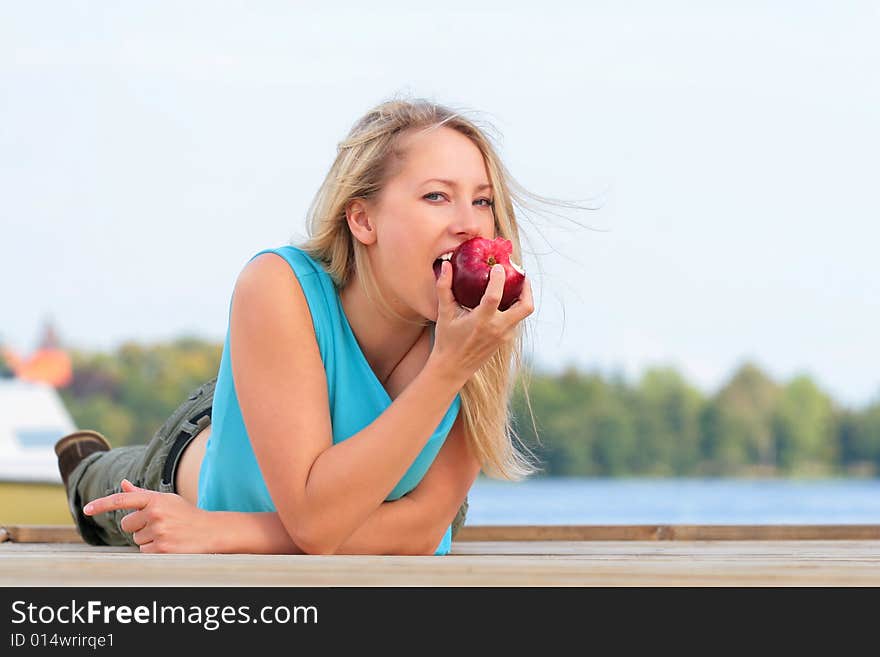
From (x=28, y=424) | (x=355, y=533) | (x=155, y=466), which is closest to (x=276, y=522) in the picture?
(x=355, y=533)

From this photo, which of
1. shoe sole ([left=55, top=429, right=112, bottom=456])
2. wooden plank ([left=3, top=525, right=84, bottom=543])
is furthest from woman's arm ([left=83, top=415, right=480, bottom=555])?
shoe sole ([left=55, top=429, right=112, bottom=456])

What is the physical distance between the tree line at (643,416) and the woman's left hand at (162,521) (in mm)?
31269

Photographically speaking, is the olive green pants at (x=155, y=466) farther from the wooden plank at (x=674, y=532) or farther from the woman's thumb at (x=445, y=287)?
the woman's thumb at (x=445, y=287)

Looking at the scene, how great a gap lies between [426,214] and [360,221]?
7.6 inches

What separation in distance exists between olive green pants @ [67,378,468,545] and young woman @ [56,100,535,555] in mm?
372

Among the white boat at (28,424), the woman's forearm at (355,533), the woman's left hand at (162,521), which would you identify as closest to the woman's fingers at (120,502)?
the woman's left hand at (162,521)

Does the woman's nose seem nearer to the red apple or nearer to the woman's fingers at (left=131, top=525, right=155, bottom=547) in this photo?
the red apple

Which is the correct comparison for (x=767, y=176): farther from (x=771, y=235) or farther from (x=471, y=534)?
(x=471, y=534)

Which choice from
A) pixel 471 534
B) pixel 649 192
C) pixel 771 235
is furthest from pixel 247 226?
pixel 471 534

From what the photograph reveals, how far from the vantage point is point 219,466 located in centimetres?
256

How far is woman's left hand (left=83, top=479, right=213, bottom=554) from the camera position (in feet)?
7.06

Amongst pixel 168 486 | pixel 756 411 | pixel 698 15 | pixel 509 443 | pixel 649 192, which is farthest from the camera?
pixel 698 15

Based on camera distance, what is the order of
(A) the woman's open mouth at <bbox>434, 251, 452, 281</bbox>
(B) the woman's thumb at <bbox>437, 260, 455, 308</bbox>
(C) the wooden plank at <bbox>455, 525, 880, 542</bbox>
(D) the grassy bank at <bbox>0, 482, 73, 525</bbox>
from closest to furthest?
(B) the woman's thumb at <bbox>437, 260, 455, 308</bbox>
(A) the woman's open mouth at <bbox>434, 251, 452, 281</bbox>
(C) the wooden plank at <bbox>455, 525, 880, 542</bbox>
(D) the grassy bank at <bbox>0, 482, 73, 525</bbox>
